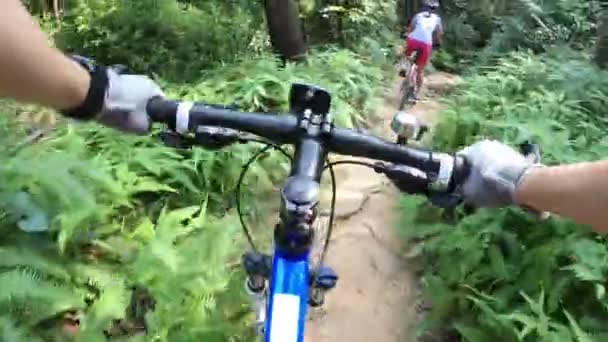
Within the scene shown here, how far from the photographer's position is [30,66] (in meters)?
1.90

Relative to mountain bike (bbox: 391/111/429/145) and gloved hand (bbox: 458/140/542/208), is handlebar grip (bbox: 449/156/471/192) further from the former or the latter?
mountain bike (bbox: 391/111/429/145)

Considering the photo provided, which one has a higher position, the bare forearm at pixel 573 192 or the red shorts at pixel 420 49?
the bare forearm at pixel 573 192

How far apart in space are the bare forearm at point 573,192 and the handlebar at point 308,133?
30 centimetres

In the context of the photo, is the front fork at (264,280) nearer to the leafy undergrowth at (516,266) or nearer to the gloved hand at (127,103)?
the gloved hand at (127,103)

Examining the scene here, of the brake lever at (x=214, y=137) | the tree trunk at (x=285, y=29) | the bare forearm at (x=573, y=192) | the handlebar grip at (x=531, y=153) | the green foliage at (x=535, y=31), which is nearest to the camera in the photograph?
the bare forearm at (x=573, y=192)

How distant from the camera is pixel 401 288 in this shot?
16.1ft

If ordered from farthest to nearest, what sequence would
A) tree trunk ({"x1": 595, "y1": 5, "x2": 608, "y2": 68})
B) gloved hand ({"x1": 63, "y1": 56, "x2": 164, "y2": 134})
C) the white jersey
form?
the white jersey
tree trunk ({"x1": 595, "y1": 5, "x2": 608, "y2": 68})
gloved hand ({"x1": 63, "y1": 56, "x2": 164, "y2": 134})

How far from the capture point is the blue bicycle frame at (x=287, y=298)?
228 centimetres

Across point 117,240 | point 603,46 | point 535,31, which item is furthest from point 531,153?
point 535,31

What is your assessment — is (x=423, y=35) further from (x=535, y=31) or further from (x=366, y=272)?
(x=535, y=31)

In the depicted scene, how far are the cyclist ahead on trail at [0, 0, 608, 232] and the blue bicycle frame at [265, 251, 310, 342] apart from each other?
0.80 meters

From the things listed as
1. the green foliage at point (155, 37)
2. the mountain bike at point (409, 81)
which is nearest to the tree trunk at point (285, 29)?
the green foliage at point (155, 37)

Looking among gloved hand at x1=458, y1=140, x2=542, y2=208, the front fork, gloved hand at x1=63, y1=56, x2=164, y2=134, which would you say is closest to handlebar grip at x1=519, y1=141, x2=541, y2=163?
gloved hand at x1=458, y1=140, x2=542, y2=208

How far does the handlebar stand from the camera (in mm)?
2551
